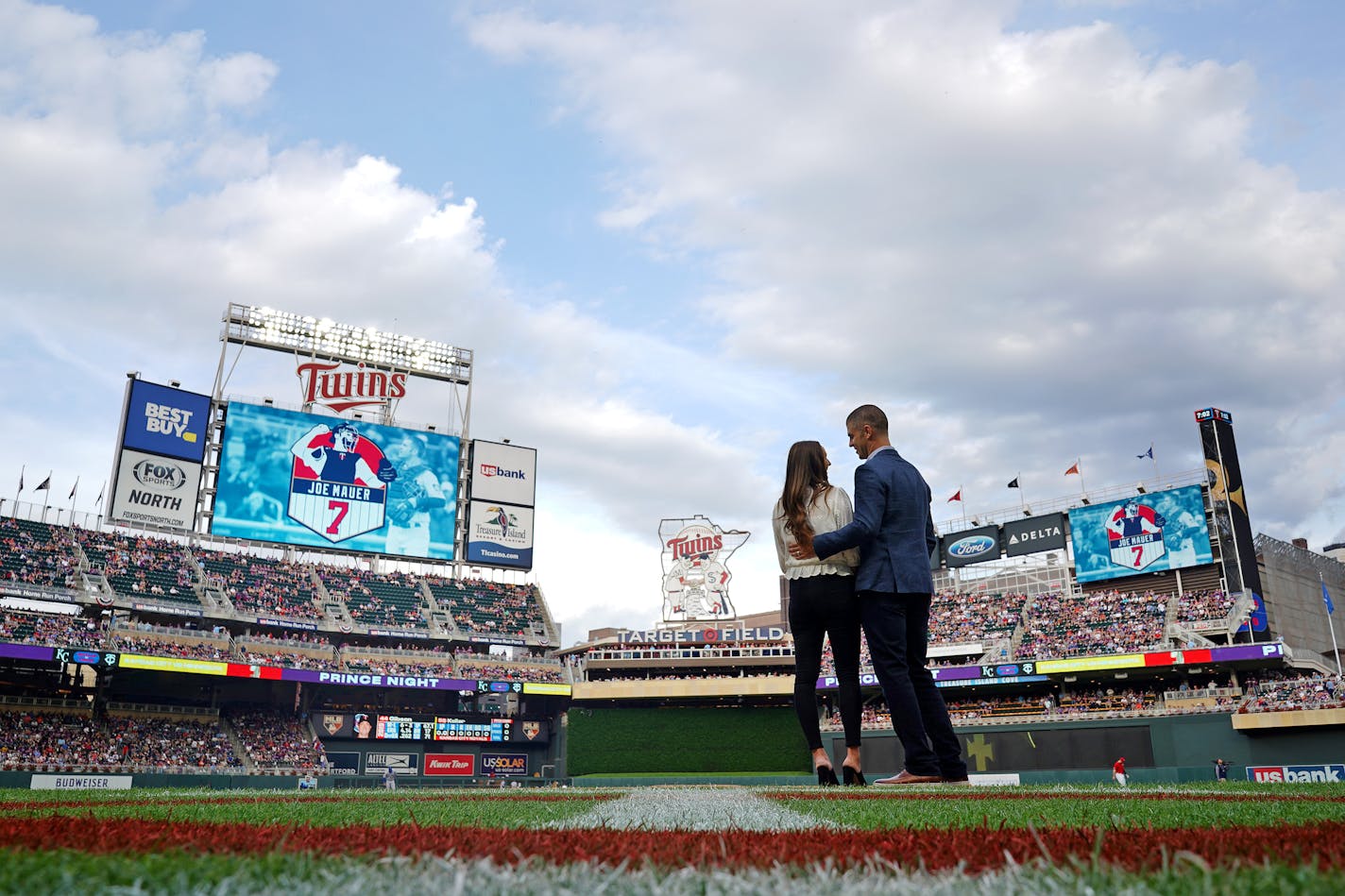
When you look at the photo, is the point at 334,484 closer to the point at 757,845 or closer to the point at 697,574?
the point at 697,574

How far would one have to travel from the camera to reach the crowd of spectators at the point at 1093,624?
37.0 meters

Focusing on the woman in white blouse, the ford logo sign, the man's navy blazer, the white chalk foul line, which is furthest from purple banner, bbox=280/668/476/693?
the white chalk foul line

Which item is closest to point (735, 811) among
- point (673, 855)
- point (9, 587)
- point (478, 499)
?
point (673, 855)

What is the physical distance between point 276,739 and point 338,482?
1284 centimetres

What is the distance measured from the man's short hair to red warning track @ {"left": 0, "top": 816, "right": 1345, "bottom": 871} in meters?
3.45

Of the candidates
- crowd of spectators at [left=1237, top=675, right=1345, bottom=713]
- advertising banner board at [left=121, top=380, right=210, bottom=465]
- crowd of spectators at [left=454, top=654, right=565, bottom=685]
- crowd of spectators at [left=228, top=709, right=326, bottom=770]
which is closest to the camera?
crowd of spectators at [left=1237, top=675, right=1345, bottom=713]

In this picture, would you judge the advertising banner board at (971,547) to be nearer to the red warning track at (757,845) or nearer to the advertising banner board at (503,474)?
the advertising banner board at (503,474)

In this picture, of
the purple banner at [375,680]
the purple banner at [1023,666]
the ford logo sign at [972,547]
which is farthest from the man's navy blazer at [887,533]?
the ford logo sign at [972,547]

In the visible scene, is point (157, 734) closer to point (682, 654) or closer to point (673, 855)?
point (682, 654)

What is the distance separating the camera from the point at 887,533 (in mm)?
5336

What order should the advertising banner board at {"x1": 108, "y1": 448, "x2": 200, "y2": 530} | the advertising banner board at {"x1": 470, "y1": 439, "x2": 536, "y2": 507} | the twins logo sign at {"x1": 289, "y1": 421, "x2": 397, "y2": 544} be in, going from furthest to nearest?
the advertising banner board at {"x1": 470, "y1": 439, "x2": 536, "y2": 507} < the twins logo sign at {"x1": 289, "y1": 421, "x2": 397, "y2": 544} < the advertising banner board at {"x1": 108, "y1": 448, "x2": 200, "y2": 530}

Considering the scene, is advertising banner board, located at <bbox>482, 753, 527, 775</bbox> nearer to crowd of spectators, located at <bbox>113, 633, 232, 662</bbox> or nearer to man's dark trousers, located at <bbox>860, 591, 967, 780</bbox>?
crowd of spectators, located at <bbox>113, 633, 232, 662</bbox>

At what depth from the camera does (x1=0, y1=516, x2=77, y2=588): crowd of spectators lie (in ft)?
118

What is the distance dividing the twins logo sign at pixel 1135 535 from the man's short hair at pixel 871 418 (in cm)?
4199
